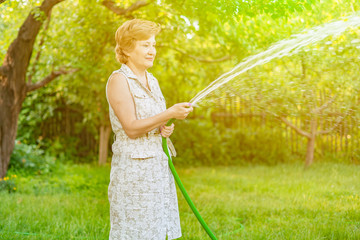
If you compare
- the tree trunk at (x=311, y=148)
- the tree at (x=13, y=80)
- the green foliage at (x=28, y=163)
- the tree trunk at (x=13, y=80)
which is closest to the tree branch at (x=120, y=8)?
the tree at (x=13, y=80)

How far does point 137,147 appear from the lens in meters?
2.59

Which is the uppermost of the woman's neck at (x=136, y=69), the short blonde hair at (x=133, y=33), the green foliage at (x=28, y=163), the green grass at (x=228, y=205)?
the short blonde hair at (x=133, y=33)

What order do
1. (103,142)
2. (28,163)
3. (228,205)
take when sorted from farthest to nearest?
(103,142)
(28,163)
(228,205)

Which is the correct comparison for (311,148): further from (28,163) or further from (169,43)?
(28,163)

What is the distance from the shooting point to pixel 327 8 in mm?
5227

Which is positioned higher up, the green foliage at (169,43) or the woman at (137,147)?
the green foliage at (169,43)

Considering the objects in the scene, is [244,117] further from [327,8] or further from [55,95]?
[327,8]

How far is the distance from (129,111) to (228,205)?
326cm

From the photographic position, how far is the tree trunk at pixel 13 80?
6.16 meters

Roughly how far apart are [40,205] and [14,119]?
1.84 meters

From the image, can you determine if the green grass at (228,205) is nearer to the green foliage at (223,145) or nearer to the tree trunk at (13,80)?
the tree trunk at (13,80)

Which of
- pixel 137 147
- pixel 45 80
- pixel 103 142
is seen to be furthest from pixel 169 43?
pixel 137 147

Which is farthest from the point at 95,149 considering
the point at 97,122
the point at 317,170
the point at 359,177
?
the point at 359,177

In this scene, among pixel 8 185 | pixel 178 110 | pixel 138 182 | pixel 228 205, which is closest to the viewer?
pixel 178 110
